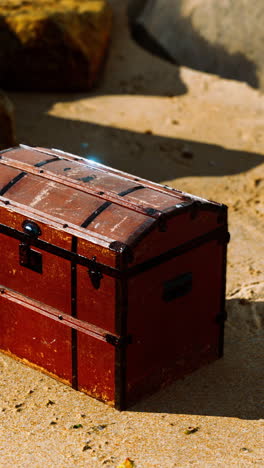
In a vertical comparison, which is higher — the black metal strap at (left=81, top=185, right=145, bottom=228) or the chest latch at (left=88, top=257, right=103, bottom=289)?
the black metal strap at (left=81, top=185, right=145, bottom=228)

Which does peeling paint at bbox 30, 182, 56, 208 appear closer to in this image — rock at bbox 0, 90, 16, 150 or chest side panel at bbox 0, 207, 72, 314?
chest side panel at bbox 0, 207, 72, 314

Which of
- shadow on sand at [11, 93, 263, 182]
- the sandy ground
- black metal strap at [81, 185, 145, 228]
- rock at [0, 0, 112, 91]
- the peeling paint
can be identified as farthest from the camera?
rock at [0, 0, 112, 91]

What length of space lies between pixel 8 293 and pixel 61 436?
114cm

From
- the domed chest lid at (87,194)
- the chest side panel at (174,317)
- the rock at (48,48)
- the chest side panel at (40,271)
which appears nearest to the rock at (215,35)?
the rock at (48,48)

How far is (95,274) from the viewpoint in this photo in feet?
18.5

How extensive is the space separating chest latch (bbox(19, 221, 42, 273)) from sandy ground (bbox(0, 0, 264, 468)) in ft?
2.51

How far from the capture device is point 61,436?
218 inches

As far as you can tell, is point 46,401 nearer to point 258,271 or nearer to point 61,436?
point 61,436

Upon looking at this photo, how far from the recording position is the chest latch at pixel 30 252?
5.90 m

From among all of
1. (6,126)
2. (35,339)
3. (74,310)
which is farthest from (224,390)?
(6,126)

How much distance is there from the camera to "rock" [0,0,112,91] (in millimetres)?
11516

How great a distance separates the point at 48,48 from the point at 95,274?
6468 millimetres

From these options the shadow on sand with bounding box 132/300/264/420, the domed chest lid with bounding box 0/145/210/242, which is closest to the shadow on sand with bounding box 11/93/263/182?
the domed chest lid with bounding box 0/145/210/242

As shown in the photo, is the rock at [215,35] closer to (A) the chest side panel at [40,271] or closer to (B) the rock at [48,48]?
(B) the rock at [48,48]
